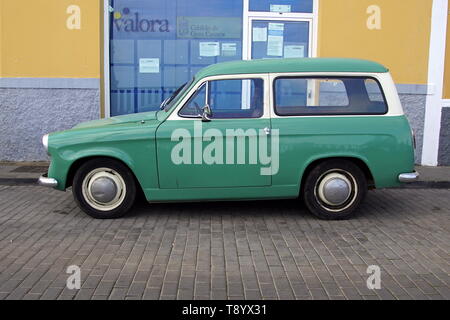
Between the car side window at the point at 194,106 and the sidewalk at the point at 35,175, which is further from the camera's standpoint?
the sidewalk at the point at 35,175

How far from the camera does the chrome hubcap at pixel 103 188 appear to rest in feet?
19.0

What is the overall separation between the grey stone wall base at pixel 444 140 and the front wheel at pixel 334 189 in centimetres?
435

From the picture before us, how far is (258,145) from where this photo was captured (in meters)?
5.72

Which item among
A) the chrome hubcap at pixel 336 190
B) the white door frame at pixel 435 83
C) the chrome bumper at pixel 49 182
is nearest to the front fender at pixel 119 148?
the chrome bumper at pixel 49 182

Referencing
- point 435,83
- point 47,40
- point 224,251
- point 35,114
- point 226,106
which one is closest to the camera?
point 224,251

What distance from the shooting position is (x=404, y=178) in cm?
583

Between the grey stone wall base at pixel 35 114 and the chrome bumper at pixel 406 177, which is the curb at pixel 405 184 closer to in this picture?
the grey stone wall base at pixel 35 114

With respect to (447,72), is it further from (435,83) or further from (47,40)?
(47,40)

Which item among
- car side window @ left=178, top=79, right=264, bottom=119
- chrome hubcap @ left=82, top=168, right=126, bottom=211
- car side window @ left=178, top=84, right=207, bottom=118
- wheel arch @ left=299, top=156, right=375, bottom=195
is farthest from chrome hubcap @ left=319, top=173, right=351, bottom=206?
chrome hubcap @ left=82, top=168, right=126, bottom=211

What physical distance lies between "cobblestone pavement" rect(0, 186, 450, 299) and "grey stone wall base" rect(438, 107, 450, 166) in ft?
9.83

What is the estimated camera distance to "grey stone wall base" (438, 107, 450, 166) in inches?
372

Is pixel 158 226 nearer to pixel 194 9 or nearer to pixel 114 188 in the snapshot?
pixel 114 188

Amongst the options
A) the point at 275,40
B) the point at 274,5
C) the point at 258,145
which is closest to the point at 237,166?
the point at 258,145

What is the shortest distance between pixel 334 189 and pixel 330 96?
1.09m
